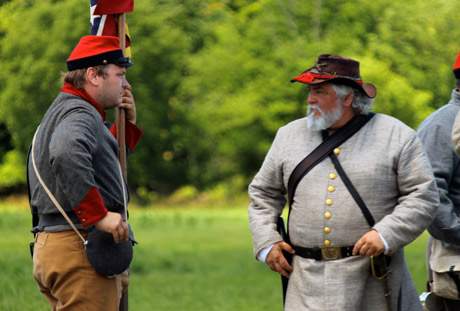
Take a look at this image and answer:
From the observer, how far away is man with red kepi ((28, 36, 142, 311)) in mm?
4180

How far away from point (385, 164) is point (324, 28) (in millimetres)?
36089

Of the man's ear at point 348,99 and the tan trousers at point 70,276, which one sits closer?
the tan trousers at point 70,276

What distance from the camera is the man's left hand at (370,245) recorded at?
4598mm

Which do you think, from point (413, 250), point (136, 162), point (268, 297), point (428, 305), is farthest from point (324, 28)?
point (428, 305)

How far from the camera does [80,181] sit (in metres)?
4.15

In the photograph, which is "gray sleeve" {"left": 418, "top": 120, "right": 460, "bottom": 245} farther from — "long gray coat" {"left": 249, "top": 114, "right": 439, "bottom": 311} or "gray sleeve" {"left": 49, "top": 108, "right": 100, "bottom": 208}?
"gray sleeve" {"left": 49, "top": 108, "right": 100, "bottom": 208}

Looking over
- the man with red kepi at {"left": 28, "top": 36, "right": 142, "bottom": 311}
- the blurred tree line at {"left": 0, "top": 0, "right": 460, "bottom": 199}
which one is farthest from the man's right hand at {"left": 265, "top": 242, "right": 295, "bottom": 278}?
the blurred tree line at {"left": 0, "top": 0, "right": 460, "bottom": 199}

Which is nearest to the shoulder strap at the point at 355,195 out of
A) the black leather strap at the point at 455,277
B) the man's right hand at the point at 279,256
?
the man's right hand at the point at 279,256

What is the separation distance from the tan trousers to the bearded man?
100cm

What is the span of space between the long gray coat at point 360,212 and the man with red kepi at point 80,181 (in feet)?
3.27

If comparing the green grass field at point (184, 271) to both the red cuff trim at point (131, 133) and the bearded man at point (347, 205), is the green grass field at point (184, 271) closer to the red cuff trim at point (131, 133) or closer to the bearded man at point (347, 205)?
the red cuff trim at point (131, 133)

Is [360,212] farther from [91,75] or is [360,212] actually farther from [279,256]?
[91,75]

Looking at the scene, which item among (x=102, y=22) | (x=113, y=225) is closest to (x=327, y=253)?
(x=113, y=225)

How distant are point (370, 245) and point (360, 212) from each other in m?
0.21
